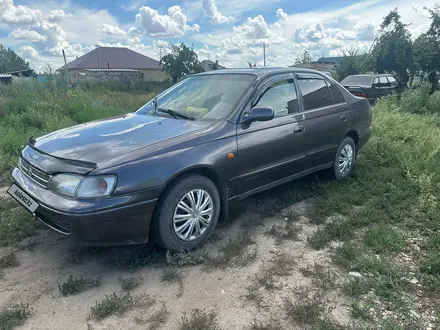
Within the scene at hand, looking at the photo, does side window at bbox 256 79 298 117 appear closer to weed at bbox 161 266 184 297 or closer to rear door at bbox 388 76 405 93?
weed at bbox 161 266 184 297

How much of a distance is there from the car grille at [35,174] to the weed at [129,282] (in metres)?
1.03

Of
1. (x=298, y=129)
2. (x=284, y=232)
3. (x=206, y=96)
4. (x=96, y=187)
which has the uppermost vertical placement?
(x=206, y=96)

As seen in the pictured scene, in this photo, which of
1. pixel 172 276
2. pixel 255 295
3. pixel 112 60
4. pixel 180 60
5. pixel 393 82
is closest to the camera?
pixel 255 295

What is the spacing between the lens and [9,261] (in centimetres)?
326

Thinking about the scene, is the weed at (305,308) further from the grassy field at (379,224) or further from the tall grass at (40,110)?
the tall grass at (40,110)

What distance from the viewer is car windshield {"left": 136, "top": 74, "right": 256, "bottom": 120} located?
153 inches

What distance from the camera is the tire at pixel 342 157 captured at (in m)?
5.14

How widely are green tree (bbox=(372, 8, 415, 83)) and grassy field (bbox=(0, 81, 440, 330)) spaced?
53.8 feet

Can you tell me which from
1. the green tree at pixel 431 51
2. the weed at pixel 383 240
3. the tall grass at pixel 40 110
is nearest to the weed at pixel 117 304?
the weed at pixel 383 240

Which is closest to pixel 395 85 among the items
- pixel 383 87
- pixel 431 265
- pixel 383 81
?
pixel 383 81

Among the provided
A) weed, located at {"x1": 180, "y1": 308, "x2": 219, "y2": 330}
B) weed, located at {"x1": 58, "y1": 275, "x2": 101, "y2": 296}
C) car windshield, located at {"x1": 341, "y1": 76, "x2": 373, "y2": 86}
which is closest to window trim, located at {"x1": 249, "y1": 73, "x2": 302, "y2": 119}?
weed, located at {"x1": 180, "y1": 308, "x2": 219, "y2": 330}

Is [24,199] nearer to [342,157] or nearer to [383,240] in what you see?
[383,240]

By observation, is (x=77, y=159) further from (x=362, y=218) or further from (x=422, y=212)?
(x=422, y=212)

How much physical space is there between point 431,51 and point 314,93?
15.7m
